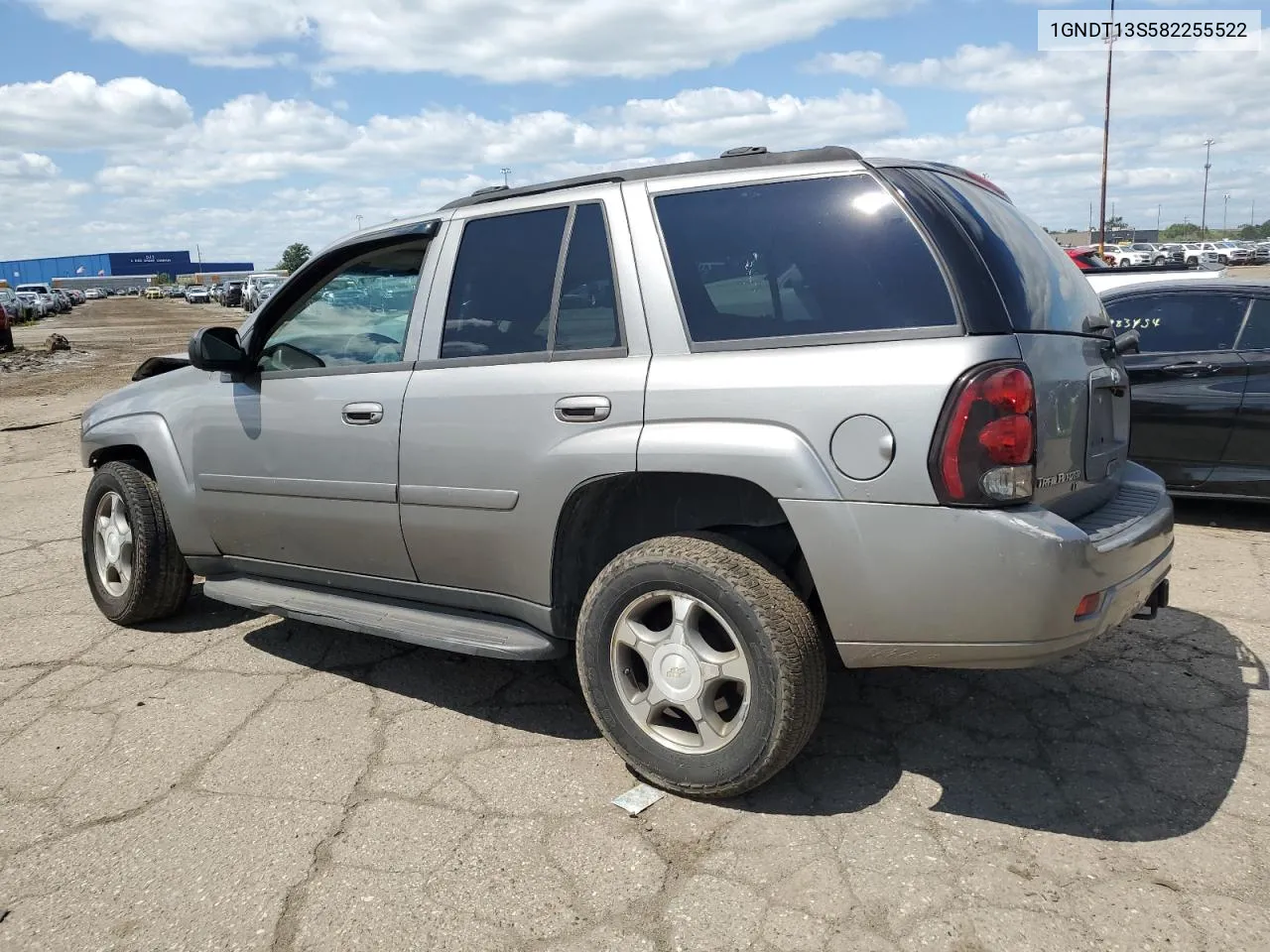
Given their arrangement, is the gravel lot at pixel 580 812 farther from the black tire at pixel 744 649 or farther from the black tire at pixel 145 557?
the black tire at pixel 145 557

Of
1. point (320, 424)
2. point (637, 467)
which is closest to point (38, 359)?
point (320, 424)

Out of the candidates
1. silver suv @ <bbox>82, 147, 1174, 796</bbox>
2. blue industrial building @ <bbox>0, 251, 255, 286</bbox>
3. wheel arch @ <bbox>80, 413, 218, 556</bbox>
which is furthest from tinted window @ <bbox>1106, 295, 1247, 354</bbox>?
blue industrial building @ <bbox>0, 251, 255, 286</bbox>

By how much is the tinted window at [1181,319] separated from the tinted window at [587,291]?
408 centimetres

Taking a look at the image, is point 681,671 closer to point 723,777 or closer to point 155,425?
point 723,777

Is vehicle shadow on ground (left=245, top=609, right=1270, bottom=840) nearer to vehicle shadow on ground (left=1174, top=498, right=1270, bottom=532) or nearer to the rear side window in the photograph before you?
the rear side window

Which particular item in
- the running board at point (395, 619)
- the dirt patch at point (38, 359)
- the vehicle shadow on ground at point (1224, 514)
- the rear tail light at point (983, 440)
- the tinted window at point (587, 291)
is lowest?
the vehicle shadow on ground at point (1224, 514)

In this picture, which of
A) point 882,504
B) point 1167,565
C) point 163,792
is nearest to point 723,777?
point 882,504

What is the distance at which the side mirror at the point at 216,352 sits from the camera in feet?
12.8

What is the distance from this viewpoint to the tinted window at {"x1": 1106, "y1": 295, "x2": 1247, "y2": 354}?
19.7ft

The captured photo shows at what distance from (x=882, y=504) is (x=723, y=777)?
0.93 metres

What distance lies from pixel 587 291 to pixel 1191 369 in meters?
4.45

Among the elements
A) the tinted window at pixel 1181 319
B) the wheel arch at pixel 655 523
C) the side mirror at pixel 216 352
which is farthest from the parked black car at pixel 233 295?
the wheel arch at pixel 655 523

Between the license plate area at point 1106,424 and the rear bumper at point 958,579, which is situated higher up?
the license plate area at point 1106,424

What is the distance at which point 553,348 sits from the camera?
321 centimetres
